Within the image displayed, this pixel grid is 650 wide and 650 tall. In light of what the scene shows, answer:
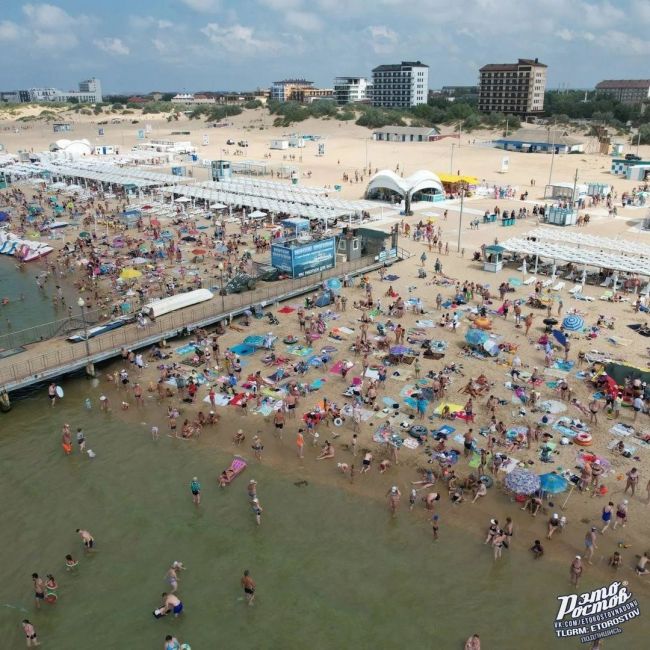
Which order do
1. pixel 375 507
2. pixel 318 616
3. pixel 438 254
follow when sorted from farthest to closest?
pixel 438 254, pixel 375 507, pixel 318 616

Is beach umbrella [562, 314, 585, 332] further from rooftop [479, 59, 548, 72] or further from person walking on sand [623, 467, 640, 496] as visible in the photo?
rooftop [479, 59, 548, 72]

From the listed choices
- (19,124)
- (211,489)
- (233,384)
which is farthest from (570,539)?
(19,124)

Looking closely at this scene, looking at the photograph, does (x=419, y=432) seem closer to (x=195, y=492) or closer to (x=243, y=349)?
(x=195, y=492)

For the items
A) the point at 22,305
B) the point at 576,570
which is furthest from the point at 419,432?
the point at 22,305

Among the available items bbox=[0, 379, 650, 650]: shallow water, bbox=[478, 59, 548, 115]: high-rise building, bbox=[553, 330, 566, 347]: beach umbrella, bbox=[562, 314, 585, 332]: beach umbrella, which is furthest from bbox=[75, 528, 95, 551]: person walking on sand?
bbox=[478, 59, 548, 115]: high-rise building

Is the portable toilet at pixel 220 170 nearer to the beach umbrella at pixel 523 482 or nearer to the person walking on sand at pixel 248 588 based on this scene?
the beach umbrella at pixel 523 482

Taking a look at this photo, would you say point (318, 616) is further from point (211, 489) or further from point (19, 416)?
point (19, 416)

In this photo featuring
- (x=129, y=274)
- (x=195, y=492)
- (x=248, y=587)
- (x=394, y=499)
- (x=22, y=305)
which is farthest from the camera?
(x=129, y=274)
